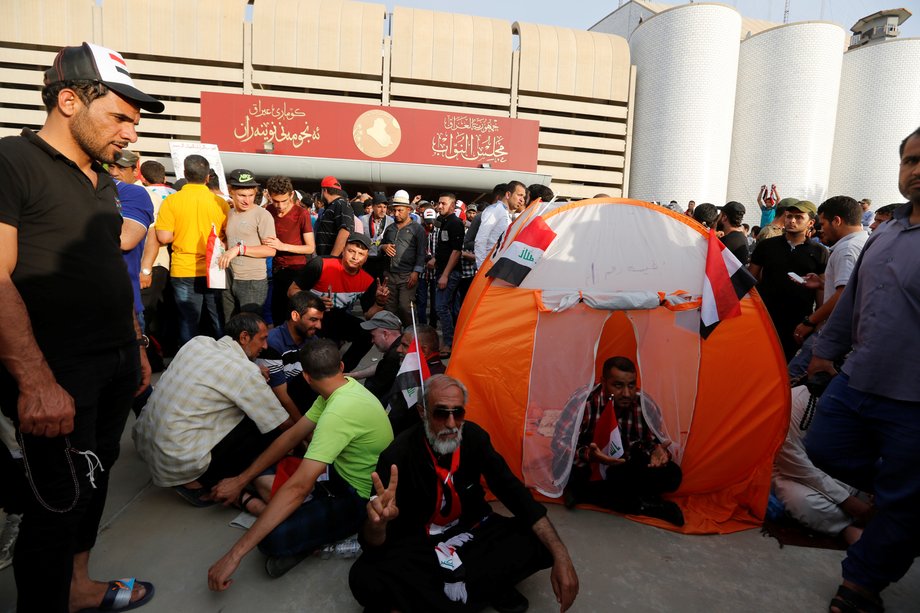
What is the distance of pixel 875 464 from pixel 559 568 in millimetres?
1486

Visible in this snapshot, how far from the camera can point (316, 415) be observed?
8.38 ft

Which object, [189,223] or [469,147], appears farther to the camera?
[469,147]

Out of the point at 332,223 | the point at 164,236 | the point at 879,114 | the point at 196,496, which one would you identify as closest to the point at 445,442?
the point at 196,496

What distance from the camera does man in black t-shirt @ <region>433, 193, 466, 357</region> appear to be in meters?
5.97

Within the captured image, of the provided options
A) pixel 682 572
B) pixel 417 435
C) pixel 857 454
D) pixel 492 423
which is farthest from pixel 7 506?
pixel 857 454

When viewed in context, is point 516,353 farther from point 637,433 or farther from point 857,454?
point 857,454

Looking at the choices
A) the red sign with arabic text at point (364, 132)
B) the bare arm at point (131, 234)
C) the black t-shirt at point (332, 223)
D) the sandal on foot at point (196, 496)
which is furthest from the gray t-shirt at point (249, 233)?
the red sign with arabic text at point (364, 132)

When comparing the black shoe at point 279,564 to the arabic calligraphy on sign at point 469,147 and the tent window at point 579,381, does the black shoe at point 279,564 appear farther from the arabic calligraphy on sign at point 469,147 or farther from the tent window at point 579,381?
the arabic calligraphy on sign at point 469,147

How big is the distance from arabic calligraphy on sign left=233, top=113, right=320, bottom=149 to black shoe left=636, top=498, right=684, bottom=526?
23.6 meters

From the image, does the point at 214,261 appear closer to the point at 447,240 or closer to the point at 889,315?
the point at 447,240

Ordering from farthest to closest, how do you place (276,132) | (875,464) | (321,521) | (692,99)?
(692,99)
(276,132)
(321,521)
(875,464)

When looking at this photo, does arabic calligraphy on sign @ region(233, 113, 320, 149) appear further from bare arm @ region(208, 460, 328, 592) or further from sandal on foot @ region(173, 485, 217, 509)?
bare arm @ region(208, 460, 328, 592)

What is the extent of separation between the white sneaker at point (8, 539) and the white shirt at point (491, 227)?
397 centimetres

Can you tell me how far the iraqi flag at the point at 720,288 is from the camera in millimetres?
2887
